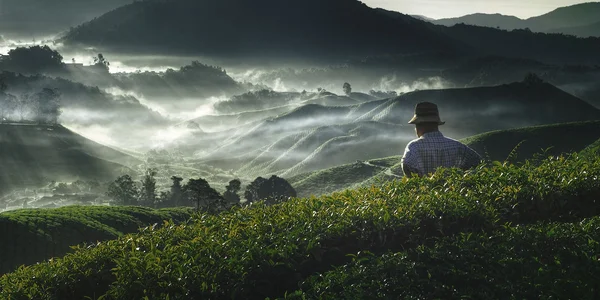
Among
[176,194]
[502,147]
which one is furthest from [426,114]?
[176,194]

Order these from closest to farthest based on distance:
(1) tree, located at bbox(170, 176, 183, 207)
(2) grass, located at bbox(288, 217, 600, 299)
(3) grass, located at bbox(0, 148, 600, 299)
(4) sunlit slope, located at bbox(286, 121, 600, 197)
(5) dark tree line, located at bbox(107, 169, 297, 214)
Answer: (2) grass, located at bbox(288, 217, 600, 299) → (3) grass, located at bbox(0, 148, 600, 299) → (4) sunlit slope, located at bbox(286, 121, 600, 197) → (5) dark tree line, located at bbox(107, 169, 297, 214) → (1) tree, located at bbox(170, 176, 183, 207)

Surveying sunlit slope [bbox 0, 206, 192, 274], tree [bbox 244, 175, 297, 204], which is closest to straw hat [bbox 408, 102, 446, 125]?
sunlit slope [bbox 0, 206, 192, 274]

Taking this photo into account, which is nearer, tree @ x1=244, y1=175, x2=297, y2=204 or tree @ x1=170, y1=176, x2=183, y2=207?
tree @ x1=244, y1=175, x2=297, y2=204

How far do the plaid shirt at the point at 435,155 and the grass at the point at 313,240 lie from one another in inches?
59.7

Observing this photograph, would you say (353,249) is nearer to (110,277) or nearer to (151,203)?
(110,277)

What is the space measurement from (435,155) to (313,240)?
5.32 metres

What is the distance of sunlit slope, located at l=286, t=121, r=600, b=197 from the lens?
12538cm

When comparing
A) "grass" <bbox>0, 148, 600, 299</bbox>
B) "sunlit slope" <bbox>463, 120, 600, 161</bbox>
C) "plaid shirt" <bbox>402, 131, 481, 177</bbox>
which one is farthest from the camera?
"sunlit slope" <bbox>463, 120, 600, 161</bbox>

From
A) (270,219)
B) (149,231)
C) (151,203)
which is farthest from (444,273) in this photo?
(151,203)

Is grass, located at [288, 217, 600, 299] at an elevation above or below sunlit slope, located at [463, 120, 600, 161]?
above

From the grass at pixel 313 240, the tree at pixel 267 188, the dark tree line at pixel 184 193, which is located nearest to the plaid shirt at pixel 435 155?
the grass at pixel 313 240

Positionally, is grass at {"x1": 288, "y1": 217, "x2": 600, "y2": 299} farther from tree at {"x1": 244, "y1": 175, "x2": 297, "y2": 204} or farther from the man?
tree at {"x1": 244, "y1": 175, "x2": 297, "y2": 204}

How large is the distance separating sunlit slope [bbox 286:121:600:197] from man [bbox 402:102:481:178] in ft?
278

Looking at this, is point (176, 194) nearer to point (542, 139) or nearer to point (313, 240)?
A: point (542, 139)
